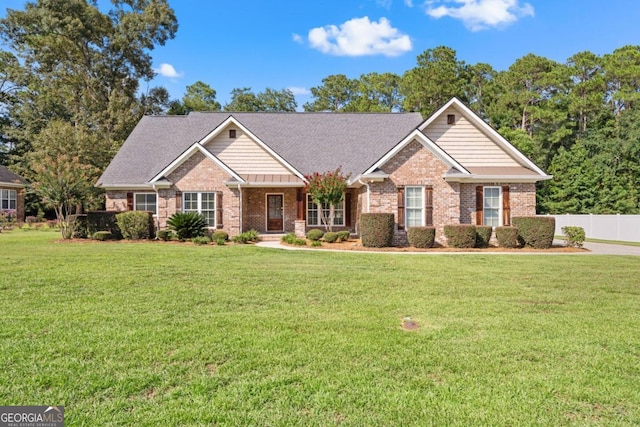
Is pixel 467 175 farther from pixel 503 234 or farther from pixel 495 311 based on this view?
pixel 495 311

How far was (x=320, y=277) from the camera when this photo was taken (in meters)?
8.73

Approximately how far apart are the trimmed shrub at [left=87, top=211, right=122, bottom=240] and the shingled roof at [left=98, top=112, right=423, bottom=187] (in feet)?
6.86

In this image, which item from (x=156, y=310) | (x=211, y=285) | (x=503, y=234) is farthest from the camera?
(x=503, y=234)

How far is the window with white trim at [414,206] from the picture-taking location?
54.5 ft

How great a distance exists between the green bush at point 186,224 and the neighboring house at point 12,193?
24932mm

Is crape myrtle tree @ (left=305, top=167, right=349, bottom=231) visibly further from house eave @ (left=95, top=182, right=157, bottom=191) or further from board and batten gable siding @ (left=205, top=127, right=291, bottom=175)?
house eave @ (left=95, top=182, right=157, bottom=191)

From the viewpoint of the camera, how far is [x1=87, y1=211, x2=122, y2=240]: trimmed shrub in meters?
17.8

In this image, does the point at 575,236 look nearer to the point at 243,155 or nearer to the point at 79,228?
the point at 243,155

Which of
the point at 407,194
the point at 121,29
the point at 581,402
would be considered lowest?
the point at 581,402

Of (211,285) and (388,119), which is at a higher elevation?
(388,119)

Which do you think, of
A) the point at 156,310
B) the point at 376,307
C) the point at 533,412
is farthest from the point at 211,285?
the point at 533,412

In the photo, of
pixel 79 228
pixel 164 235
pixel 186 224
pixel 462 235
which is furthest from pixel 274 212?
pixel 462 235

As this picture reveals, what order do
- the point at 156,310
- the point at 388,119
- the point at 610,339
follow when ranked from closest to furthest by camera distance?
the point at 610,339, the point at 156,310, the point at 388,119

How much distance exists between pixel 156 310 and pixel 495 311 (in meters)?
5.23
